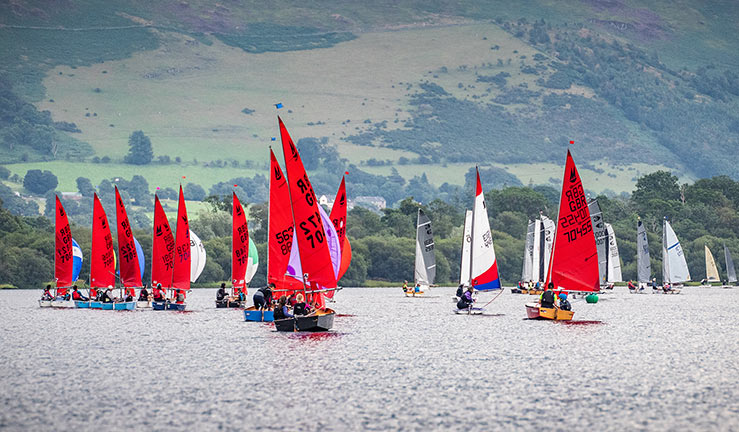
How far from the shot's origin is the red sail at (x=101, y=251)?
102 metres

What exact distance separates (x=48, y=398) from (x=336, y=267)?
28411 mm

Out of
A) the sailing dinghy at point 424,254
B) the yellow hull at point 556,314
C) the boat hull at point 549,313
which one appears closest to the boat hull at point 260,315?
the boat hull at point 549,313

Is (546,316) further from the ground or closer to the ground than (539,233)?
closer to the ground

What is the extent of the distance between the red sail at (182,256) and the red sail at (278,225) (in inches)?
1201

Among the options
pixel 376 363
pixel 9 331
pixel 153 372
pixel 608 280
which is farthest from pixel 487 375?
pixel 608 280

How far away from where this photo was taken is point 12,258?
171875mm

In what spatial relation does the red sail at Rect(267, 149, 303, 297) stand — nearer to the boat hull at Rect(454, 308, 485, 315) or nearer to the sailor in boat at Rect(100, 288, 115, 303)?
the boat hull at Rect(454, 308, 485, 315)

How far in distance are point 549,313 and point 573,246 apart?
9.52 meters

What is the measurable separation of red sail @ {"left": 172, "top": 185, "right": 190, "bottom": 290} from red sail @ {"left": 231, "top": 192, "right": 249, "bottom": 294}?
13.0ft

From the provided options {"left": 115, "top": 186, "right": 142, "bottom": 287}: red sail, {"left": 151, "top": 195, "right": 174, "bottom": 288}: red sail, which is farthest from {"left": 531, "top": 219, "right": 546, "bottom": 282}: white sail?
{"left": 115, "top": 186, "right": 142, "bottom": 287}: red sail

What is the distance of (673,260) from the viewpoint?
161625mm

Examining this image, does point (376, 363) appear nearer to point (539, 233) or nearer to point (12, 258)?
point (539, 233)

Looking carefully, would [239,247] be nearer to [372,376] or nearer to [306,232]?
[306,232]

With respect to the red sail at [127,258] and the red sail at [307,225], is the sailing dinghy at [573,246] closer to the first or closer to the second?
the red sail at [307,225]
